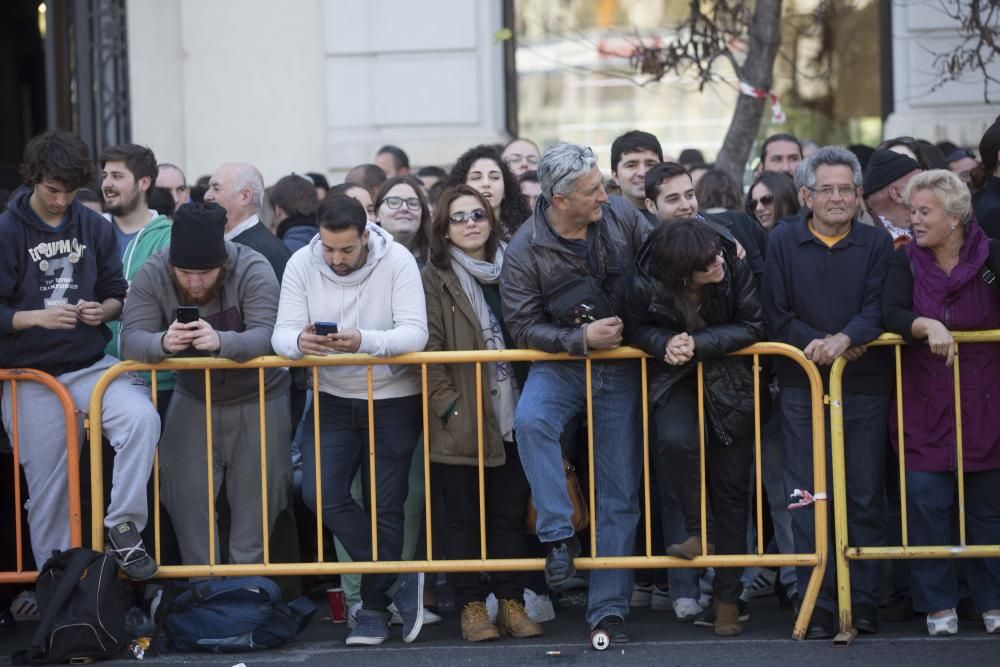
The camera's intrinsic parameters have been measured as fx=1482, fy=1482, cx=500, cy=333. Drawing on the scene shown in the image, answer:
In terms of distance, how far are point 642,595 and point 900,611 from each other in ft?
4.24

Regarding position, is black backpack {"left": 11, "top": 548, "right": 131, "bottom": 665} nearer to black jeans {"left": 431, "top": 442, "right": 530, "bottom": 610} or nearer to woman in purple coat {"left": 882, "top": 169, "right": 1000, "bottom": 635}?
black jeans {"left": 431, "top": 442, "right": 530, "bottom": 610}

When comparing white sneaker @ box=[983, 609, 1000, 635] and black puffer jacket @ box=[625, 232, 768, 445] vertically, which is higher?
black puffer jacket @ box=[625, 232, 768, 445]

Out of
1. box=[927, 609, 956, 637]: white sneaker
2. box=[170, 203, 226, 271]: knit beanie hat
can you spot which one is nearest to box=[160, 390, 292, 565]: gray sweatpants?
box=[170, 203, 226, 271]: knit beanie hat

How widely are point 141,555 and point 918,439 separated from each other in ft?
11.6

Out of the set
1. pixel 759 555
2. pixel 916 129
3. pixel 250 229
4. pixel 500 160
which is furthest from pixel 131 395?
pixel 916 129

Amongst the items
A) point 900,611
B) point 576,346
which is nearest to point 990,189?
point 900,611

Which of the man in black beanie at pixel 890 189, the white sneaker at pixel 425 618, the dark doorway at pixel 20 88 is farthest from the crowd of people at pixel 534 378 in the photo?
the dark doorway at pixel 20 88

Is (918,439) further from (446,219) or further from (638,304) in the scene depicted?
(446,219)

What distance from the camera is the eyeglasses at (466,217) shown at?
700cm

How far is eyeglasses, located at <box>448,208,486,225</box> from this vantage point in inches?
275

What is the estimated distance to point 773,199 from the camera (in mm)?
8133

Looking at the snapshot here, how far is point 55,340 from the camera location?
22.6ft

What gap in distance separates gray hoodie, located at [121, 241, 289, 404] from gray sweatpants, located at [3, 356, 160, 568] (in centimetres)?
24

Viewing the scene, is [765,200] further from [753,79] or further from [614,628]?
[614,628]
